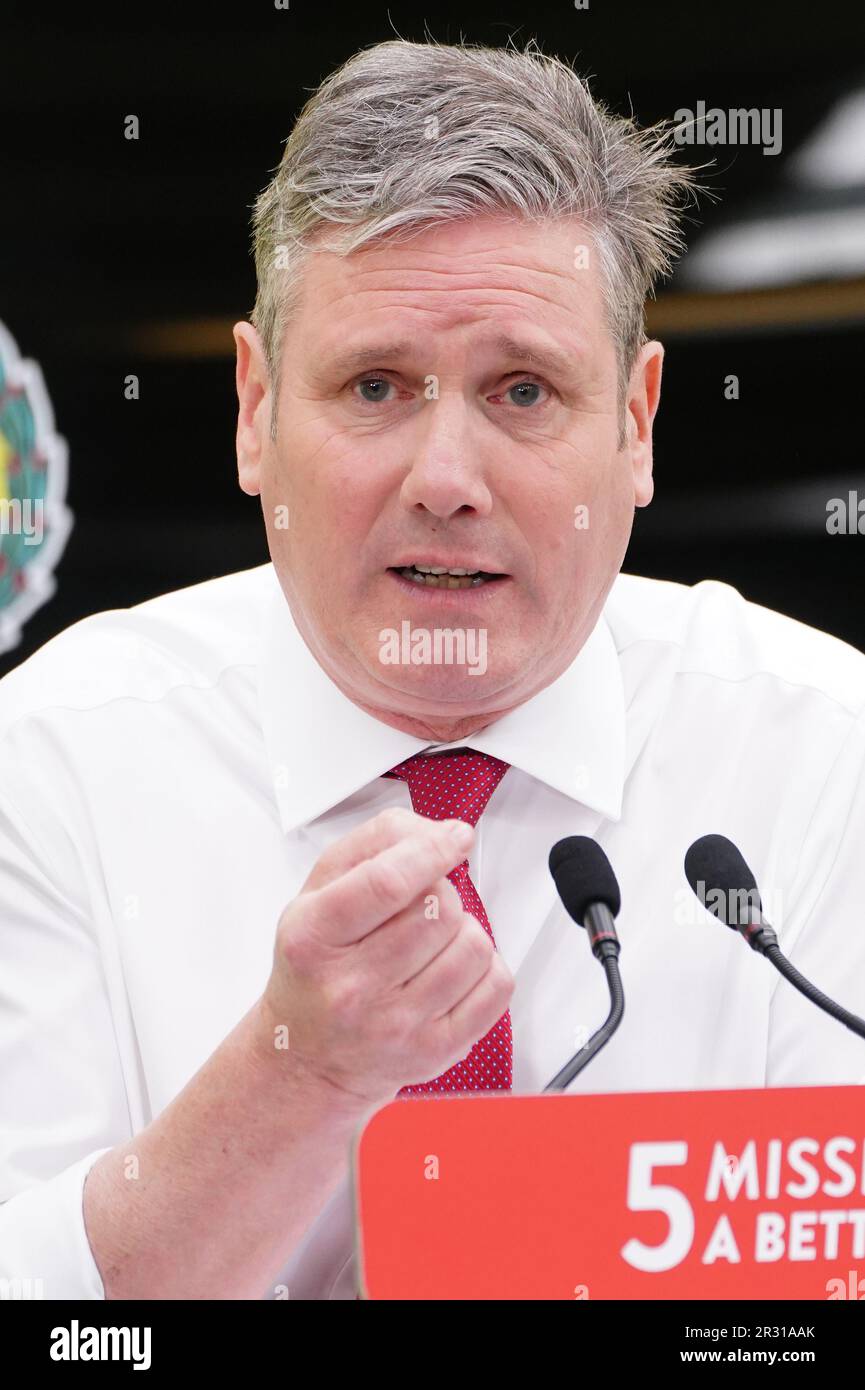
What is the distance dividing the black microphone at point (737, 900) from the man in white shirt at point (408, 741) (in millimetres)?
213

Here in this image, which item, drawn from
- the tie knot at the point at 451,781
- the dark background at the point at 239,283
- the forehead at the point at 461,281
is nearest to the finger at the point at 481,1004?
the tie knot at the point at 451,781

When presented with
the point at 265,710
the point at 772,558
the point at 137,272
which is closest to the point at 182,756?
the point at 265,710

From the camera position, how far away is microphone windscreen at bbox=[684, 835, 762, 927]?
38.2 inches

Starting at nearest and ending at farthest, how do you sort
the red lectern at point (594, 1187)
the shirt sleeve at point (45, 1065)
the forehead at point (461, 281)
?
the red lectern at point (594, 1187) → the shirt sleeve at point (45, 1065) → the forehead at point (461, 281)

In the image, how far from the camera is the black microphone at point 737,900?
931 millimetres

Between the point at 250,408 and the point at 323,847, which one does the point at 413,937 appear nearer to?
the point at 323,847

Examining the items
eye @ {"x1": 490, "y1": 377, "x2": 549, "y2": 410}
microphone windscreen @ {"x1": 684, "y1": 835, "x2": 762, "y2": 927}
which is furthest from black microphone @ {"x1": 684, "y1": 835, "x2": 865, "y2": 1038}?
eye @ {"x1": 490, "y1": 377, "x2": 549, "y2": 410}

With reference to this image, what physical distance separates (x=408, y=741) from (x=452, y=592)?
0.19 meters

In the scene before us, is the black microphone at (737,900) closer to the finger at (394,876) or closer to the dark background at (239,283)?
the finger at (394,876)

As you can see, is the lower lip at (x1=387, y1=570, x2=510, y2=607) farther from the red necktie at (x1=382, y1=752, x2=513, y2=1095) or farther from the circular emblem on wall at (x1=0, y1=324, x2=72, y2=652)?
the circular emblem on wall at (x1=0, y1=324, x2=72, y2=652)

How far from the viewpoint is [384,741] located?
52.6 inches

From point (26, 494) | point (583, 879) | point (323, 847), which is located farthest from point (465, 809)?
point (26, 494)

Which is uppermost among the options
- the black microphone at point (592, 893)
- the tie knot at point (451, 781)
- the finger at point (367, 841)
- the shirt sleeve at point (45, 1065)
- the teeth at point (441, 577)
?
the teeth at point (441, 577)

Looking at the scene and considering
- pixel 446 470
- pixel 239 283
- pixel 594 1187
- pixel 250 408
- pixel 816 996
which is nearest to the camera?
pixel 594 1187
